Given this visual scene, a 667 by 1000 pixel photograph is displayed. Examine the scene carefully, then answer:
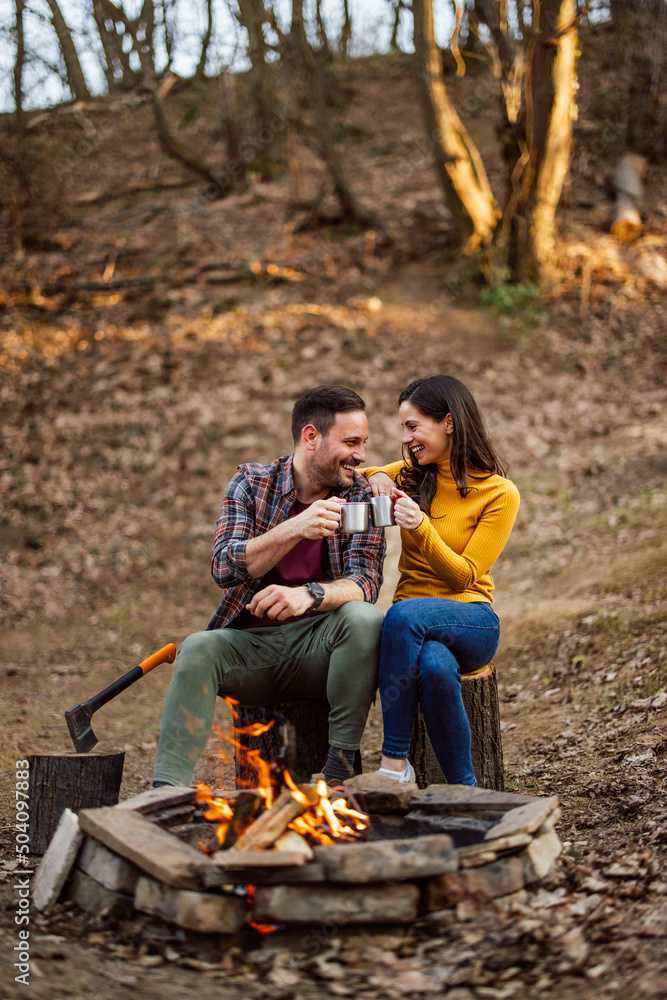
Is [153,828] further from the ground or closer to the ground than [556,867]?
further from the ground

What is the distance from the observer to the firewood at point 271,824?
219 cm

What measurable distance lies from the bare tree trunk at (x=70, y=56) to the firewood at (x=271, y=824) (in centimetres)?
1262

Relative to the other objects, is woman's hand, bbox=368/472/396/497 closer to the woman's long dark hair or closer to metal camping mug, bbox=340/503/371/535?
the woman's long dark hair

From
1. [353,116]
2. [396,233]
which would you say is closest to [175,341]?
[396,233]

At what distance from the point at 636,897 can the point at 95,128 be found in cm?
1592

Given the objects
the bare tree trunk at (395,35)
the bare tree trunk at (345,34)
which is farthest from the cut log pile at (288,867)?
the bare tree trunk at (345,34)

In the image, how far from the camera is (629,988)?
1.81 metres

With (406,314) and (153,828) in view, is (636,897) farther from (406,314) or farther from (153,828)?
(406,314)

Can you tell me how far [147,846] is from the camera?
2.22 m

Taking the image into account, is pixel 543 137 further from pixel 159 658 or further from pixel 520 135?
pixel 159 658

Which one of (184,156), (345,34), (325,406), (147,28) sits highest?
(345,34)

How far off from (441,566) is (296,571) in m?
0.67

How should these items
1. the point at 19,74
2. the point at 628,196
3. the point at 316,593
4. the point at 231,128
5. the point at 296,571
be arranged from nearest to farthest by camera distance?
1. the point at 316,593
2. the point at 296,571
3. the point at 628,196
4. the point at 19,74
5. the point at 231,128

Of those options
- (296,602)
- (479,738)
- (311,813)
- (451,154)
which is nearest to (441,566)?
(296,602)
